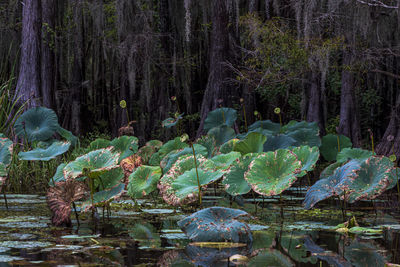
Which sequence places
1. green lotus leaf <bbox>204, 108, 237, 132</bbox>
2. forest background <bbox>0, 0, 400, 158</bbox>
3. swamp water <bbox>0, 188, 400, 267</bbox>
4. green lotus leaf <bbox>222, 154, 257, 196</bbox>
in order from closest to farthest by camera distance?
swamp water <bbox>0, 188, 400, 267</bbox> < green lotus leaf <bbox>222, 154, 257, 196</bbox> < green lotus leaf <bbox>204, 108, 237, 132</bbox> < forest background <bbox>0, 0, 400, 158</bbox>

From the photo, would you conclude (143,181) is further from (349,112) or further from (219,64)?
(349,112)

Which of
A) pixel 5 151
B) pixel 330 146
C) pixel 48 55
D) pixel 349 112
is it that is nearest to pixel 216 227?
pixel 5 151

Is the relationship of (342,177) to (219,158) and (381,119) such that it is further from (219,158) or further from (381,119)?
(381,119)

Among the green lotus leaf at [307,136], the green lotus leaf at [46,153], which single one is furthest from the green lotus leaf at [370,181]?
the green lotus leaf at [307,136]

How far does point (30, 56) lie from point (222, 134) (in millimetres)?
3655

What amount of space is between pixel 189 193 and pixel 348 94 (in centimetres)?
767

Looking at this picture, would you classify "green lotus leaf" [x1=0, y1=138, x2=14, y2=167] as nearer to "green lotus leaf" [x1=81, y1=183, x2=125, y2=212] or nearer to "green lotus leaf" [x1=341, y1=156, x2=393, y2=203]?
"green lotus leaf" [x1=81, y1=183, x2=125, y2=212]

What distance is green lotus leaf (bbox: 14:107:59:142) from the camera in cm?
584

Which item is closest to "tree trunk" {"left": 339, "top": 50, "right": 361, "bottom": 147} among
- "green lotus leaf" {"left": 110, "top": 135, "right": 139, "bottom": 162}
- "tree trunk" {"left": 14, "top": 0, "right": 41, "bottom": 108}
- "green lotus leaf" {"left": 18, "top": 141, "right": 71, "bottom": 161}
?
"tree trunk" {"left": 14, "top": 0, "right": 41, "bottom": 108}

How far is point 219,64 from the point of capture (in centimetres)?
975

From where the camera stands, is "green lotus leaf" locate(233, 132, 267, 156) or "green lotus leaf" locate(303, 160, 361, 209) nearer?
"green lotus leaf" locate(303, 160, 361, 209)

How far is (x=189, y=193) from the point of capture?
3.70 meters

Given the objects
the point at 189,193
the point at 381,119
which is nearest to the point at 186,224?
the point at 189,193

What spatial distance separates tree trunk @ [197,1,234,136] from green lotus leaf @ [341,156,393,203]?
229 inches
